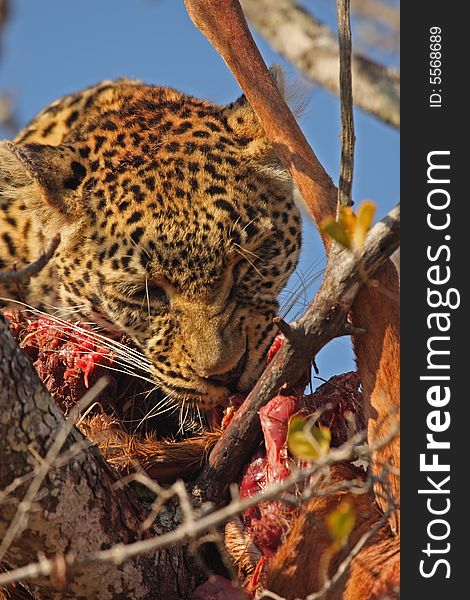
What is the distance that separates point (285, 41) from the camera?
9141 mm

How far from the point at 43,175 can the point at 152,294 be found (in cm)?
96

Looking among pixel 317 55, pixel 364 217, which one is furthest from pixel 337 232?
pixel 317 55

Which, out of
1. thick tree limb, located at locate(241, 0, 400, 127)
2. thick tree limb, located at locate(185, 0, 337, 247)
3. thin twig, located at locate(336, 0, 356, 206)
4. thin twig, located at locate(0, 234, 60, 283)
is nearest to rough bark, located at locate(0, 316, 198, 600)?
thin twig, located at locate(0, 234, 60, 283)

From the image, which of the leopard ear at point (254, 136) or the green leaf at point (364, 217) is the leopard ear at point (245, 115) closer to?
the leopard ear at point (254, 136)

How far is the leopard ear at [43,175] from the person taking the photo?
6336 millimetres

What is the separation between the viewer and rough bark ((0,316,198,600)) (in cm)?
404

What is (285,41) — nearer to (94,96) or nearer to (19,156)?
(94,96)

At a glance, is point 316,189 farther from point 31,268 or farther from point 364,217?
point 31,268

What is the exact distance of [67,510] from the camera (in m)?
4.30

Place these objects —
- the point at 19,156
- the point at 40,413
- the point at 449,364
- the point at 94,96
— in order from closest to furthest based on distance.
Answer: the point at 40,413
the point at 449,364
the point at 19,156
the point at 94,96

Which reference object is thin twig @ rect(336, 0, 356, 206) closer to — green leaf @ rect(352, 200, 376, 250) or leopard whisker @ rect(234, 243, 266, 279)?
green leaf @ rect(352, 200, 376, 250)

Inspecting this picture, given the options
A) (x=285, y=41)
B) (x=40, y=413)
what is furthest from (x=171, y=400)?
(x=285, y=41)

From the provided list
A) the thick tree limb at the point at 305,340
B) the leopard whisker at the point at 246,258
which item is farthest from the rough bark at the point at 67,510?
the leopard whisker at the point at 246,258

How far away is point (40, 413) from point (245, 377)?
1.85m
